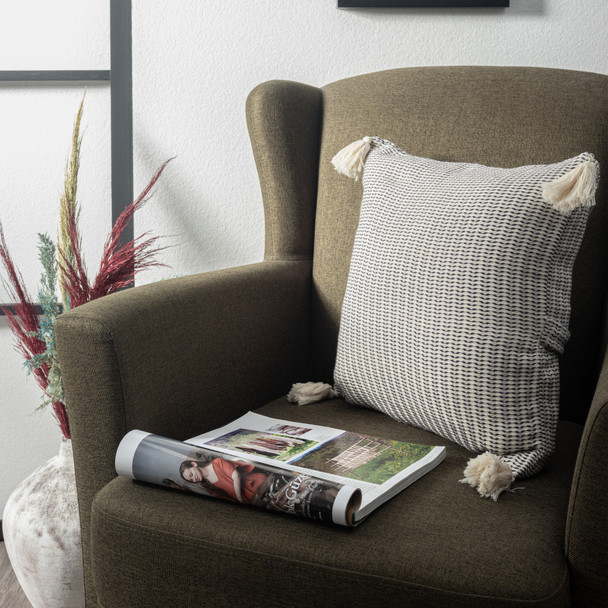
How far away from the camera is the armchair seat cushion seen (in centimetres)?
66

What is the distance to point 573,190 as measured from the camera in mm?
866

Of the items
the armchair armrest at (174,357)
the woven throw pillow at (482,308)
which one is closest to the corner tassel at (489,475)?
the woven throw pillow at (482,308)

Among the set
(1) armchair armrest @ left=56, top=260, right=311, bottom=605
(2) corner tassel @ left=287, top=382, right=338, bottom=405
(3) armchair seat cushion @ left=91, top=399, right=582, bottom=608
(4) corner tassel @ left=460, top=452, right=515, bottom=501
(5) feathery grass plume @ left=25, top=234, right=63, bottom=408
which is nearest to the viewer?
(3) armchair seat cushion @ left=91, top=399, right=582, bottom=608

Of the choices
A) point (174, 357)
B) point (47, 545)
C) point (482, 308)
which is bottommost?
point (47, 545)

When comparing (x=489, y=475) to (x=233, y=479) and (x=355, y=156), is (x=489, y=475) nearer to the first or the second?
(x=233, y=479)

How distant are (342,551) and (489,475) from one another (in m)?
0.21

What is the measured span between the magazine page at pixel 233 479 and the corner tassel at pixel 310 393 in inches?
11.8

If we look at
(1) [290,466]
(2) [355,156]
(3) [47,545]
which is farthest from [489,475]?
(3) [47,545]

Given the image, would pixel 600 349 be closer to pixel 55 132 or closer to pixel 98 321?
pixel 98 321

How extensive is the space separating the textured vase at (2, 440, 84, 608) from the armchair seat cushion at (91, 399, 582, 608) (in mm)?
410

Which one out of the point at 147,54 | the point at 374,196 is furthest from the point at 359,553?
the point at 147,54

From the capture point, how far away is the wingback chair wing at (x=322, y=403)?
26.8 inches

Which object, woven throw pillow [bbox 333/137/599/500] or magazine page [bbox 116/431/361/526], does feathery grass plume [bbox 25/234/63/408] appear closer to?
magazine page [bbox 116/431/361/526]

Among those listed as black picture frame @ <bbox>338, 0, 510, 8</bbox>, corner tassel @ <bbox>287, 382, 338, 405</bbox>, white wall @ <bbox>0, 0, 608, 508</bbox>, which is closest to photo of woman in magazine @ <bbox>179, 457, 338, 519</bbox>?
corner tassel @ <bbox>287, 382, 338, 405</bbox>
